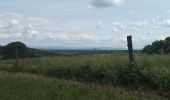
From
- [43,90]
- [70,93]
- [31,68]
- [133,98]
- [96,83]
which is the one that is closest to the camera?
[133,98]

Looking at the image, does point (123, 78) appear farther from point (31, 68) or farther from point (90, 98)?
point (31, 68)

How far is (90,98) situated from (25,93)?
2790 millimetres

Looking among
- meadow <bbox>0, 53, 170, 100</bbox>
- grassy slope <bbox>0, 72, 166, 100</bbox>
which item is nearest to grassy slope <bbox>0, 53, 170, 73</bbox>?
meadow <bbox>0, 53, 170, 100</bbox>

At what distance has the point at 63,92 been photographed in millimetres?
14938

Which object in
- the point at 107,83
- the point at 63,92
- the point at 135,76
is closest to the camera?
the point at 63,92

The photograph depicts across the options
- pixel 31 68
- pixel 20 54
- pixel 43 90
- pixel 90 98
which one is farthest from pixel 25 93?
pixel 20 54

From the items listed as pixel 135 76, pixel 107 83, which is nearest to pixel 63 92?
pixel 107 83

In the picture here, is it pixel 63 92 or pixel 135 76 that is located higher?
pixel 135 76

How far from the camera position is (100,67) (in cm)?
1800

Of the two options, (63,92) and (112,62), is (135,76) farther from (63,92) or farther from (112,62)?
(112,62)

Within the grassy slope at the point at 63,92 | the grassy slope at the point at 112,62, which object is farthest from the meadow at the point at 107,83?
the grassy slope at the point at 112,62

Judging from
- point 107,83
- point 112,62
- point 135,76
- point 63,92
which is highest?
point 112,62

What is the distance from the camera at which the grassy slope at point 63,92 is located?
13742 millimetres

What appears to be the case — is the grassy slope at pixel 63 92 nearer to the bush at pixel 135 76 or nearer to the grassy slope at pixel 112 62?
the bush at pixel 135 76
